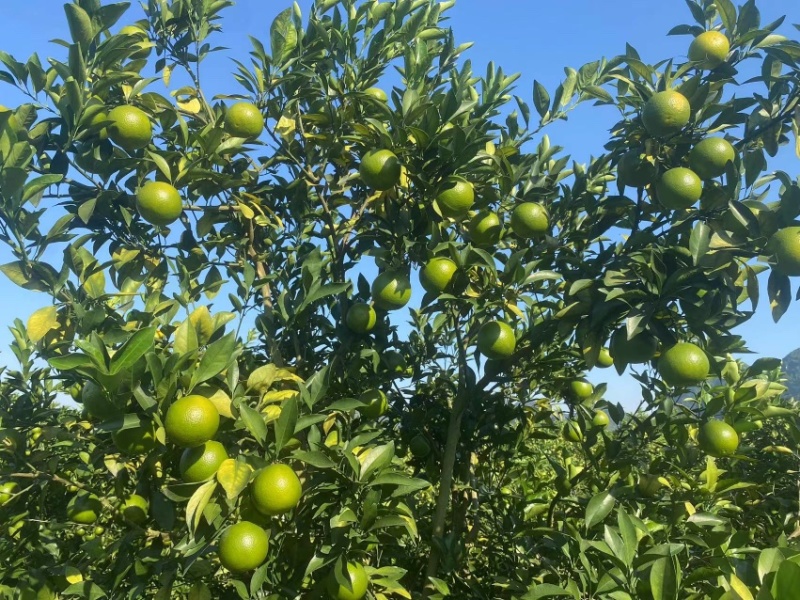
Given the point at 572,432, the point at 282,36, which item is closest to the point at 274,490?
the point at 572,432

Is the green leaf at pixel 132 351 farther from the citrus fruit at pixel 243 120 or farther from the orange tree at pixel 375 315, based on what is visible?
the citrus fruit at pixel 243 120

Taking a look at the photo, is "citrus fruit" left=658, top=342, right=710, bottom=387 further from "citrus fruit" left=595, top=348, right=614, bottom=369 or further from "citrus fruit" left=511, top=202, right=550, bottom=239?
"citrus fruit" left=595, top=348, right=614, bottom=369

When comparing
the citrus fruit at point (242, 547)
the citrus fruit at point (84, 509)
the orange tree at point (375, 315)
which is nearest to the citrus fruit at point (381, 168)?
the orange tree at point (375, 315)

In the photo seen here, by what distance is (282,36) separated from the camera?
2.59 metres

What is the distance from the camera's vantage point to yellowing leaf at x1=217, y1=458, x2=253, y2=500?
168 cm

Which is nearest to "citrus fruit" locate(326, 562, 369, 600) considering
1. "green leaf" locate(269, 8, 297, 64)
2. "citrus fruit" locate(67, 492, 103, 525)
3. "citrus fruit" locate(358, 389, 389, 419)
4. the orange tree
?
the orange tree

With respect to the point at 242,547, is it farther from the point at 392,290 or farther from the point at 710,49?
the point at 710,49

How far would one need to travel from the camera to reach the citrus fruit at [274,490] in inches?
67.9

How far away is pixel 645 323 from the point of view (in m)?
1.98

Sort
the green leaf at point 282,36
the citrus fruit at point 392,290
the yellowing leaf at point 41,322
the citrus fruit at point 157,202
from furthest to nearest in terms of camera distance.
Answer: the green leaf at point 282,36 → the citrus fruit at point 392,290 → the citrus fruit at point 157,202 → the yellowing leaf at point 41,322

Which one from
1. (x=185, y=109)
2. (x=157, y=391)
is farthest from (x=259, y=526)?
(x=185, y=109)

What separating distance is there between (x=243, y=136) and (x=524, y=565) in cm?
220

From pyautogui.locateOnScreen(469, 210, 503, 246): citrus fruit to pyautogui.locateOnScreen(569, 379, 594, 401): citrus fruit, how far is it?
1.05 metres

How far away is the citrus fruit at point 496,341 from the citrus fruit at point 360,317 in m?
0.48
